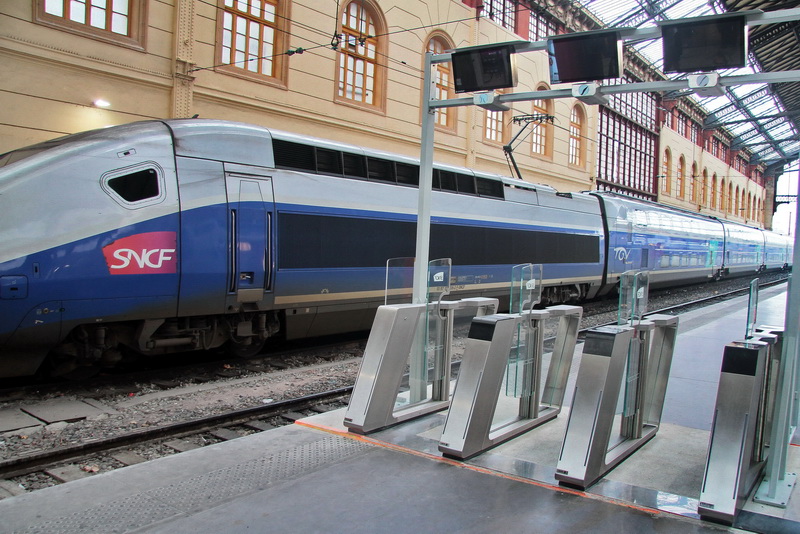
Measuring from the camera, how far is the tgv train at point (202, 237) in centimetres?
645

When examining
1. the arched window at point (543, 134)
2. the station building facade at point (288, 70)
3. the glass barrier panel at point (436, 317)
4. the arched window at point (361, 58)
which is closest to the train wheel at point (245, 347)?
the glass barrier panel at point (436, 317)

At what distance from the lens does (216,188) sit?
7840mm

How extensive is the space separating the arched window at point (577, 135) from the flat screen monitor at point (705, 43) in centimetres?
2510

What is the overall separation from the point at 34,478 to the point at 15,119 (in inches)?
395

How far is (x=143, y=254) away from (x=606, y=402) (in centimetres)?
539

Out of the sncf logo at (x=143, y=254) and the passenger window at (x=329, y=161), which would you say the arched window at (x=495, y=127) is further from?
the sncf logo at (x=143, y=254)

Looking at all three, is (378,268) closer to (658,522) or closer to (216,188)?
(216,188)

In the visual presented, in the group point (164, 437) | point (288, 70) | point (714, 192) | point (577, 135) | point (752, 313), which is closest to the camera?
point (752, 313)

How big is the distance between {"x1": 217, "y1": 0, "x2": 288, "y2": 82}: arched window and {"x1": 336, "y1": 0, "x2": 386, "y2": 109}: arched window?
210cm

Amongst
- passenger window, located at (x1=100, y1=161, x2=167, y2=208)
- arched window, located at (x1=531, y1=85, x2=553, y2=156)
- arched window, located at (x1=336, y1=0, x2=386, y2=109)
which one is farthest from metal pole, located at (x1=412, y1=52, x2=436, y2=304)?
arched window, located at (x1=531, y1=85, x2=553, y2=156)

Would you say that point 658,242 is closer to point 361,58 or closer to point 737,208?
point 361,58

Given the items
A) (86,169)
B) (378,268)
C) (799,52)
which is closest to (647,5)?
(799,52)

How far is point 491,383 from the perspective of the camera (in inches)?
191

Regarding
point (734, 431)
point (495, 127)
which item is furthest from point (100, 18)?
point (495, 127)
